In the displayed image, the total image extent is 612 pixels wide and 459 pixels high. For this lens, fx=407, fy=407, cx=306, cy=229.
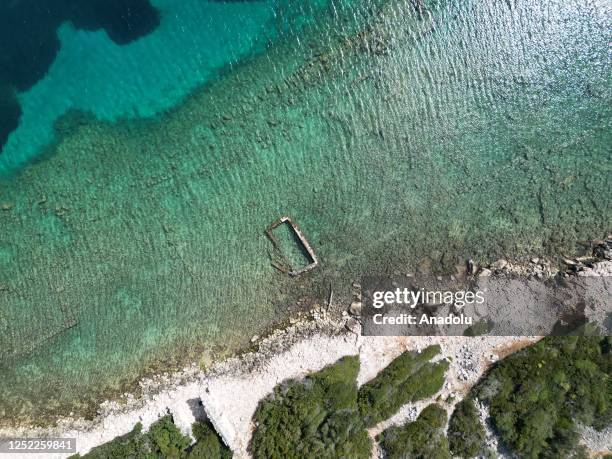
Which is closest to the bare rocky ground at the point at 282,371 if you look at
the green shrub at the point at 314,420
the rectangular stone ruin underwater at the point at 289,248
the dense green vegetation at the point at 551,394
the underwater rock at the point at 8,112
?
the green shrub at the point at 314,420

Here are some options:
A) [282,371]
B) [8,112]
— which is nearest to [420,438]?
[282,371]

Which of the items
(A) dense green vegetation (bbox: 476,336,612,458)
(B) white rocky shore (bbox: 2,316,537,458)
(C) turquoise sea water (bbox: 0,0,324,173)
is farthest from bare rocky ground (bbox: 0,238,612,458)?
(C) turquoise sea water (bbox: 0,0,324,173)

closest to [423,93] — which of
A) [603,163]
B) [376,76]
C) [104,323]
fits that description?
[376,76]

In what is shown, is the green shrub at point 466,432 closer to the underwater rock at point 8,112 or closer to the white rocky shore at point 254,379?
the white rocky shore at point 254,379

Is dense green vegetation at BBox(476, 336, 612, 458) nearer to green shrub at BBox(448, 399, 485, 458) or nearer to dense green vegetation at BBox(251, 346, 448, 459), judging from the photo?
green shrub at BBox(448, 399, 485, 458)

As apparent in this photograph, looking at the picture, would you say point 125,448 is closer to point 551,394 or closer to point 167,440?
point 167,440

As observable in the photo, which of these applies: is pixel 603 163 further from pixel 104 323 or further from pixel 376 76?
pixel 104 323
